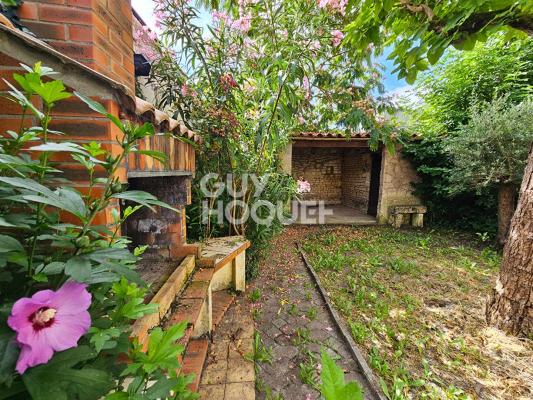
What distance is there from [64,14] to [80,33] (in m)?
0.09

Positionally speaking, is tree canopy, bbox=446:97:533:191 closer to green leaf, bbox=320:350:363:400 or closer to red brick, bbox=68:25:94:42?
green leaf, bbox=320:350:363:400

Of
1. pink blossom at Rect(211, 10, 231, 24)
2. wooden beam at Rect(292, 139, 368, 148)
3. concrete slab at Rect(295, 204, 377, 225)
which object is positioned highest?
pink blossom at Rect(211, 10, 231, 24)

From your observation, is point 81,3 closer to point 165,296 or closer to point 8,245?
point 8,245

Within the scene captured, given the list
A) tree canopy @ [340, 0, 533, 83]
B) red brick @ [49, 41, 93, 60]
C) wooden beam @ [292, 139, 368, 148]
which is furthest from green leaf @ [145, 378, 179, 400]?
wooden beam @ [292, 139, 368, 148]

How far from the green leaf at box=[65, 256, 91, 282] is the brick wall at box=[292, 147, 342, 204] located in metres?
9.12

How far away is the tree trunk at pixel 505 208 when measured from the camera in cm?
440

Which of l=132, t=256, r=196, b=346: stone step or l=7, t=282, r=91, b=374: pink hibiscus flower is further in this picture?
l=132, t=256, r=196, b=346: stone step

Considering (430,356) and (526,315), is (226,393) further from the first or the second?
(526,315)

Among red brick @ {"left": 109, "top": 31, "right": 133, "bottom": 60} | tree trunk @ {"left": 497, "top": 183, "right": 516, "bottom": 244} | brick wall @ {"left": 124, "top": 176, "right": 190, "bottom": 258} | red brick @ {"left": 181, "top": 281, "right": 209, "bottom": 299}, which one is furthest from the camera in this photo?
tree trunk @ {"left": 497, "top": 183, "right": 516, "bottom": 244}

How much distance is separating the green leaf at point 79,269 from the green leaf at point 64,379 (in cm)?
12

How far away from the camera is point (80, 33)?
3.18 feet

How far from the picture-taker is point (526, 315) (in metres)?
2.08

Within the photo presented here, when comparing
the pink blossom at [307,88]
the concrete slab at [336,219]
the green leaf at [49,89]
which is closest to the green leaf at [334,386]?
the green leaf at [49,89]

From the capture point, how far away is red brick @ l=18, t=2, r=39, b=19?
955 millimetres
